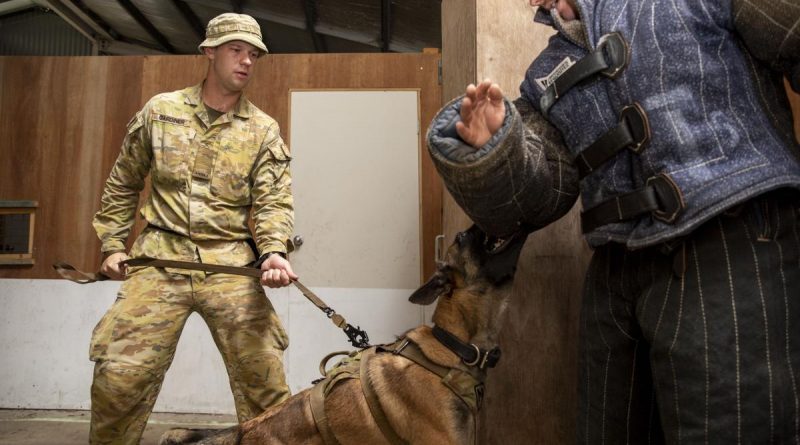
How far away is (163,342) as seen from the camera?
83.8 inches

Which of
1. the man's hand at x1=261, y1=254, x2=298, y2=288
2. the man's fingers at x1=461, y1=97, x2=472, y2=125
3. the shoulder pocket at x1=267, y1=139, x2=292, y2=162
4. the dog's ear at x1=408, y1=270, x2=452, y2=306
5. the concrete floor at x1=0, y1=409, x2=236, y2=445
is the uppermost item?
the shoulder pocket at x1=267, y1=139, x2=292, y2=162

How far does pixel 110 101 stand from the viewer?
157 inches

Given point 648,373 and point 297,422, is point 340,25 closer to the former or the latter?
point 297,422

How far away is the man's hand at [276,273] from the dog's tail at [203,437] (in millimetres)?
528

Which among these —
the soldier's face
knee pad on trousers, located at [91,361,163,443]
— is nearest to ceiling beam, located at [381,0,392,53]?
the soldier's face

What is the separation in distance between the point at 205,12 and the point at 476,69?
4.39 metres

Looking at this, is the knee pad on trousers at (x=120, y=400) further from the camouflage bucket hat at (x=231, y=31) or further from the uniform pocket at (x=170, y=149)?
the camouflage bucket hat at (x=231, y=31)

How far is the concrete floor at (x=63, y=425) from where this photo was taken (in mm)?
3440

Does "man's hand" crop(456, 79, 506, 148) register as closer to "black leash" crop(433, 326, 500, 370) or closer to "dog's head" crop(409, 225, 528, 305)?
"dog's head" crop(409, 225, 528, 305)

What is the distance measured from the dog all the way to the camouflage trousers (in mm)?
362

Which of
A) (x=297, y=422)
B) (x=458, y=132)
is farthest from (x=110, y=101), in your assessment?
(x=458, y=132)

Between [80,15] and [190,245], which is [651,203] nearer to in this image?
[190,245]

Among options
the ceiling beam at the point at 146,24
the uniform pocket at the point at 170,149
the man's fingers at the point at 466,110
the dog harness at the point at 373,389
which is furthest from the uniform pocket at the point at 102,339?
the ceiling beam at the point at 146,24

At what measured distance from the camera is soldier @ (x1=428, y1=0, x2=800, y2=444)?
1.01 m
